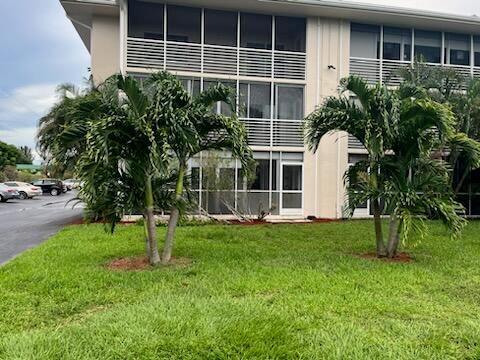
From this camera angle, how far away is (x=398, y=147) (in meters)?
9.25

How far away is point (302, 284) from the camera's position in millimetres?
6617

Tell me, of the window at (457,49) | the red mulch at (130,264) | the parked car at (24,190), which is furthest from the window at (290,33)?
the parked car at (24,190)

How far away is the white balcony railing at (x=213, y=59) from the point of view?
16359 mm

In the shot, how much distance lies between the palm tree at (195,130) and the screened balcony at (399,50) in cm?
1108

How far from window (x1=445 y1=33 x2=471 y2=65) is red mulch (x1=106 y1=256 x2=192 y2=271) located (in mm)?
15753

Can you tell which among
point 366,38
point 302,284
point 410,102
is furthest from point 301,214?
point 302,284

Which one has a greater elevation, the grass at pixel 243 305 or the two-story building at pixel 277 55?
the two-story building at pixel 277 55

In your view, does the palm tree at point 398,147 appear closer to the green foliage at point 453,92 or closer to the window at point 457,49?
the green foliage at point 453,92

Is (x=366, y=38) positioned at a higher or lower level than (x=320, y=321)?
higher

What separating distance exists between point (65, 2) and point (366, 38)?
1198 centimetres

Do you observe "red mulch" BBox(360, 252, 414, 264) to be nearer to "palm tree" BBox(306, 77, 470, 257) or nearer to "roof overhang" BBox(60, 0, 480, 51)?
"palm tree" BBox(306, 77, 470, 257)

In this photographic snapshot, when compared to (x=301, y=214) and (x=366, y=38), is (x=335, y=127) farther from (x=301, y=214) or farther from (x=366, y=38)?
(x=366, y=38)

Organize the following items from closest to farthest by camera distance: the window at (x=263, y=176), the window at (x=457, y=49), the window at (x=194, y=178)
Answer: the window at (x=194, y=178) → the window at (x=263, y=176) → the window at (x=457, y=49)

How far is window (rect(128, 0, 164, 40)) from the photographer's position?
651 inches
